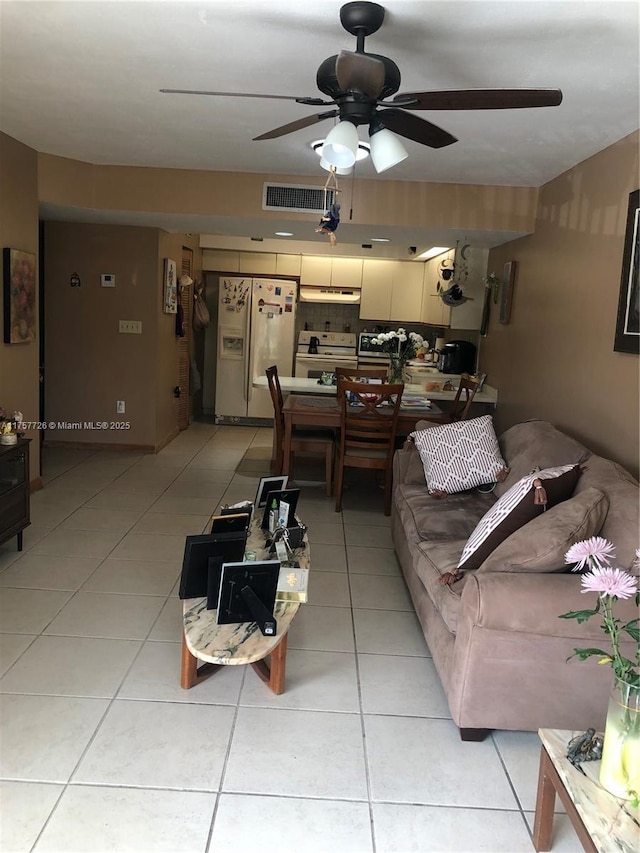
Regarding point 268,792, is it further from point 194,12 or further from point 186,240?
point 186,240

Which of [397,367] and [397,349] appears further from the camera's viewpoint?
[397,349]

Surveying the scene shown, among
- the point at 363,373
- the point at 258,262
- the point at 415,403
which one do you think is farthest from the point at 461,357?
the point at 258,262

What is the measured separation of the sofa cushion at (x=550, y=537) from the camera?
2062mm

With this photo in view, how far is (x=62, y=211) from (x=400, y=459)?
322cm

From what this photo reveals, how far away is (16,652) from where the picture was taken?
2525mm

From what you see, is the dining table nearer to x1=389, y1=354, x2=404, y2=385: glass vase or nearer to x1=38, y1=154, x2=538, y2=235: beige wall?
x1=389, y1=354, x2=404, y2=385: glass vase

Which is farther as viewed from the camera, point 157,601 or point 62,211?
point 62,211

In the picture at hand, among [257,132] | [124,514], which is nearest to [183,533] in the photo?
[124,514]

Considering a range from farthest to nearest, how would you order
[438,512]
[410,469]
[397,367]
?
[397,367], [410,469], [438,512]

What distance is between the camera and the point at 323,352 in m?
7.89

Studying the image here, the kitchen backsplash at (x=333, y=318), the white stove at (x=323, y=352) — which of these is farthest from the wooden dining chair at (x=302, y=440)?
the kitchen backsplash at (x=333, y=318)

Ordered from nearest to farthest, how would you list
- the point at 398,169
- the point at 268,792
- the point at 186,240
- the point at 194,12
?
the point at 268,792
the point at 194,12
the point at 398,169
the point at 186,240

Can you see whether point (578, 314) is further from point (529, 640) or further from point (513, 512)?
point (529, 640)

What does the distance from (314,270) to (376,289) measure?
79cm
